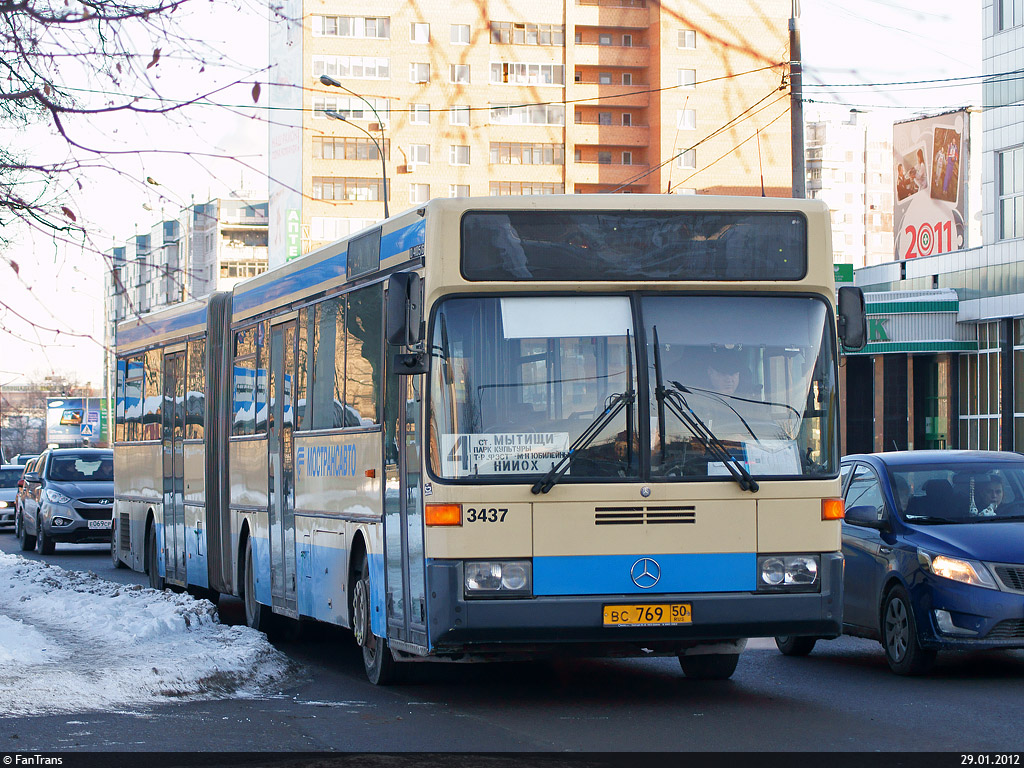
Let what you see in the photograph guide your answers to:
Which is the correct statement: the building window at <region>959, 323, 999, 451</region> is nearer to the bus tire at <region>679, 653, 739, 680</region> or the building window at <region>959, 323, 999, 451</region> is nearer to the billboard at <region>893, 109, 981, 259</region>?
the billboard at <region>893, 109, 981, 259</region>

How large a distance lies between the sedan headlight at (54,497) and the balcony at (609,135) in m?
68.2

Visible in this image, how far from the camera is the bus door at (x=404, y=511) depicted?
9.52 meters

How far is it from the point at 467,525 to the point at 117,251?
2.65 metres

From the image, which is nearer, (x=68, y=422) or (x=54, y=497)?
(x=54, y=497)

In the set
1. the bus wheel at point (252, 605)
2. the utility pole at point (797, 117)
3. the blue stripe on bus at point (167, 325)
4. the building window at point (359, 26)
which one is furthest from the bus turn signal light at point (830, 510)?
the building window at point (359, 26)

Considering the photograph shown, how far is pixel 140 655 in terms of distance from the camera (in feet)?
39.0

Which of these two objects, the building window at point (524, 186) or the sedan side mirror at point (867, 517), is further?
the building window at point (524, 186)

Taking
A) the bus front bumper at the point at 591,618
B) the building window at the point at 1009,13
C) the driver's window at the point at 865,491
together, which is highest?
the building window at the point at 1009,13

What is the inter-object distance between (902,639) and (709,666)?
1404mm

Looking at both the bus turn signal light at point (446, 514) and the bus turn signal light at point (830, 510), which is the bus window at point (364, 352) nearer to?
the bus turn signal light at point (446, 514)

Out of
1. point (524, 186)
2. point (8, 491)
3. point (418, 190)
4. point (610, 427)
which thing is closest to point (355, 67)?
point (418, 190)

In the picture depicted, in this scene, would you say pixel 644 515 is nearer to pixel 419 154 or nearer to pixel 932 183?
pixel 932 183

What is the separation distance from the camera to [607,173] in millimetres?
94750
